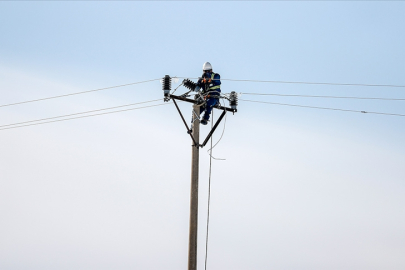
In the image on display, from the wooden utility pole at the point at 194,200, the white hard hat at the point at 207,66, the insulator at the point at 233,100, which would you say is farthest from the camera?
the white hard hat at the point at 207,66

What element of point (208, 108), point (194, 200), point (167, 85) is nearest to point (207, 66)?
point (208, 108)

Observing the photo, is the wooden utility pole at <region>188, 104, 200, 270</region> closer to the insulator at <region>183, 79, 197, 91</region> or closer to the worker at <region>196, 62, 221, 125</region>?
the worker at <region>196, 62, 221, 125</region>

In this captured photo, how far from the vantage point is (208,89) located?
48.7 ft

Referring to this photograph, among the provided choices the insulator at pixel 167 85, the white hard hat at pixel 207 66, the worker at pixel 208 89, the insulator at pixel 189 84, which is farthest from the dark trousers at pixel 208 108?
the insulator at pixel 167 85

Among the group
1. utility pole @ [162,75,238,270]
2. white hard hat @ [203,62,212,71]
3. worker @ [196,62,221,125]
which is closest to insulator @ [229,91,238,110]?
utility pole @ [162,75,238,270]

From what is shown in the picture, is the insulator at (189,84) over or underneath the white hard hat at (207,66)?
underneath

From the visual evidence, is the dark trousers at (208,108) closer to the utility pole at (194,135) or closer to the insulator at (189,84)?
the utility pole at (194,135)

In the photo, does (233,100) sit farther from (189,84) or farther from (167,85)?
(167,85)

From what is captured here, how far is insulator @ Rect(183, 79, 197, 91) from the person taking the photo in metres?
14.6

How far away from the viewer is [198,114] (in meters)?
14.3

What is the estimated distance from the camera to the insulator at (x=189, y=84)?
47.9 feet

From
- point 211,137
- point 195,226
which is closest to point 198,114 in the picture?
point 211,137

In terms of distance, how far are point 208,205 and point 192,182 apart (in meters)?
1.50

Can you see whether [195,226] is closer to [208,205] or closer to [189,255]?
[189,255]
